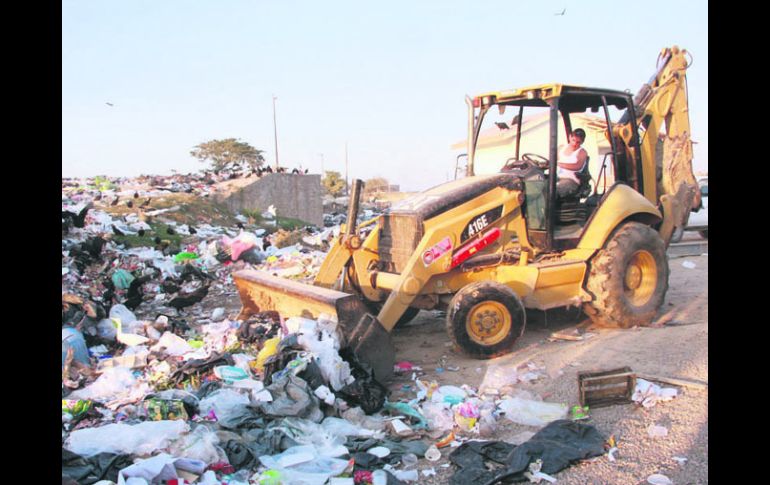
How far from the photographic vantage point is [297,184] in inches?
765

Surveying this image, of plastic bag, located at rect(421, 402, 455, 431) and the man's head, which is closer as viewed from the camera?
plastic bag, located at rect(421, 402, 455, 431)

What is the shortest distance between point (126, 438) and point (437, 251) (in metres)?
2.93

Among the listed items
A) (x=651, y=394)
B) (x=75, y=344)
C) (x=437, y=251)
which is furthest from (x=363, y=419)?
(x=75, y=344)

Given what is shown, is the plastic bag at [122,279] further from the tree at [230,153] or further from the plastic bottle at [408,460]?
the tree at [230,153]

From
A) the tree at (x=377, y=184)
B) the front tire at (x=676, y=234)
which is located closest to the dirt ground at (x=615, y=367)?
the front tire at (x=676, y=234)

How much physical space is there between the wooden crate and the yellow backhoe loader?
1.14 metres

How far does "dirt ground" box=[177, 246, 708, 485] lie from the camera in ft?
11.2

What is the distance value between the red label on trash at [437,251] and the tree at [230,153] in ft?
106

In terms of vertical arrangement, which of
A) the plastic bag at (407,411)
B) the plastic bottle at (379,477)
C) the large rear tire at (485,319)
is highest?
the large rear tire at (485,319)

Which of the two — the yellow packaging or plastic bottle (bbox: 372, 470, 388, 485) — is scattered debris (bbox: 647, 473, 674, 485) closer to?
plastic bottle (bbox: 372, 470, 388, 485)

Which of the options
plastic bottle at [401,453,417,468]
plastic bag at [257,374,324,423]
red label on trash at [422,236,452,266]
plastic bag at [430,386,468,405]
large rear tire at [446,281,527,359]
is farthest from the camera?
red label on trash at [422,236,452,266]

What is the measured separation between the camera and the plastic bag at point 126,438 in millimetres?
3402

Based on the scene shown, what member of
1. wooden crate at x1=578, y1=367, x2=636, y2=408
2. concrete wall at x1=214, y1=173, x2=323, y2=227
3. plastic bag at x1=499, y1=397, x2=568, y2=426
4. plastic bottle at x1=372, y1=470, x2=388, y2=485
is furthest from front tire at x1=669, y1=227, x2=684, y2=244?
concrete wall at x1=214, y1=173, x2=323, y2=227
